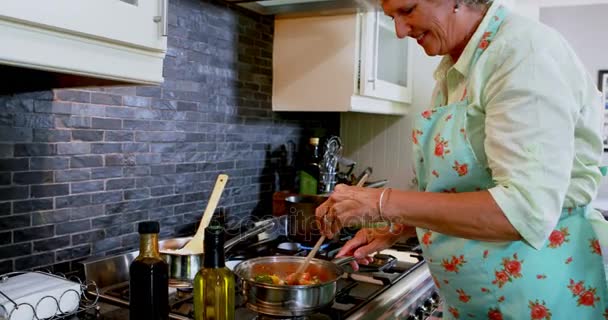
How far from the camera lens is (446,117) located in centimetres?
100

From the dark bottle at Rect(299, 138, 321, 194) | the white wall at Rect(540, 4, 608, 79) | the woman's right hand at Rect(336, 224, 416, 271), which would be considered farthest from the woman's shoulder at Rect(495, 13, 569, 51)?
the white wall at Rect(540, 4, 608, 79)

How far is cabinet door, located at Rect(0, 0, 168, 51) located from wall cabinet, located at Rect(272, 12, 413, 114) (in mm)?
1075

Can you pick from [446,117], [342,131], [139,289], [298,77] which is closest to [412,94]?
[342,131]

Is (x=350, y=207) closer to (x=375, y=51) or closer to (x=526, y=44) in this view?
(x=526, y=44)

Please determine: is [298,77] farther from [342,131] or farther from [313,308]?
[313,308]

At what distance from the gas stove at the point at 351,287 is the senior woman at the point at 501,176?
213 millimetres

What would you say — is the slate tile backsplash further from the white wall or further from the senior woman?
the white wall

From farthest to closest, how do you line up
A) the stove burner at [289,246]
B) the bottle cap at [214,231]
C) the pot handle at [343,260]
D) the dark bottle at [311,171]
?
the dark bottle at [311,171] → the stove burner at [289,246] → the pot handle at [343,260] → the bottle cap at [214,231]

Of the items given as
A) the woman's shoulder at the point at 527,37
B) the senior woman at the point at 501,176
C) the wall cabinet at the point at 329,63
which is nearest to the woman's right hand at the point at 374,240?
the senior woman at the point at 501,176

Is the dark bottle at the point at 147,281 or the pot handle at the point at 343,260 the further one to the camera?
the pot handle at the point at 343,260

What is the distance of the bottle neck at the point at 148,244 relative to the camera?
100 cm

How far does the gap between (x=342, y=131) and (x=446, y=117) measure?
1838mm

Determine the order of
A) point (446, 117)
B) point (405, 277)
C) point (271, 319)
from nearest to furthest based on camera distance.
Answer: point (446, 117)
point (271, 319)
point (405, 277)

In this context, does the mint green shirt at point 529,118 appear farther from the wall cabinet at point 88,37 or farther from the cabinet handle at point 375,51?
the cabinet handle at point 375,51
